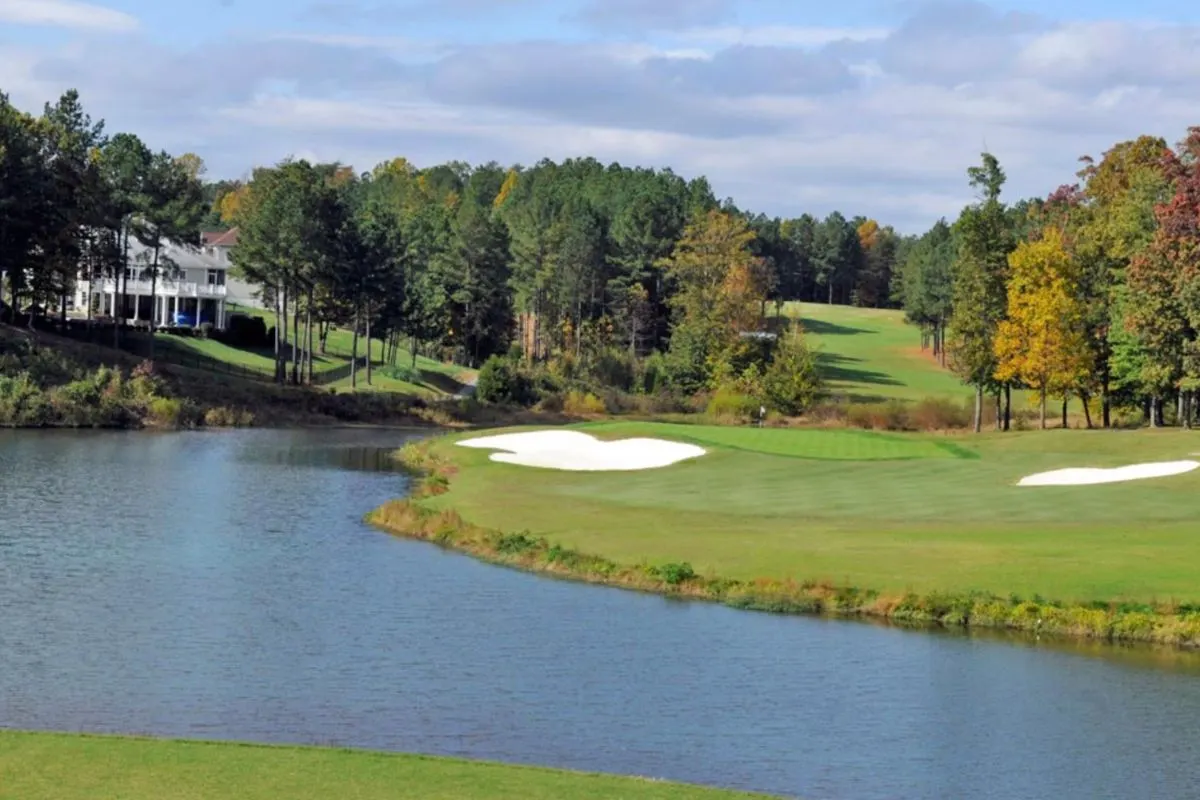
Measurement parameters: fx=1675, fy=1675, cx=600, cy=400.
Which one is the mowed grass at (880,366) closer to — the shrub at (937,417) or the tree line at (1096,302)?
the shrub at (937,417)

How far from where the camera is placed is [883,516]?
50094mm

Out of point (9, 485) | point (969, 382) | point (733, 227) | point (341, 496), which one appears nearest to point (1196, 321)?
point (969, 382)

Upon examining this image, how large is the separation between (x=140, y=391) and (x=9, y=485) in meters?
35.3

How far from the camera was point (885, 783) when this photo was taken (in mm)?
25359

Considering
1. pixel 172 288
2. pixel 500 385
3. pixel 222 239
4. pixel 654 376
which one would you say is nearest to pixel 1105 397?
pixel 500 385

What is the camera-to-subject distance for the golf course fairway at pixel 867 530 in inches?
1521

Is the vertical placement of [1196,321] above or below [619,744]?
above

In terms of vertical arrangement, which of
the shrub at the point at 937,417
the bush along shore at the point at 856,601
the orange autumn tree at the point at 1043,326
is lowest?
the bush along shore at the point at 856,601

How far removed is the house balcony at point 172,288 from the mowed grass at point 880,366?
46.1m

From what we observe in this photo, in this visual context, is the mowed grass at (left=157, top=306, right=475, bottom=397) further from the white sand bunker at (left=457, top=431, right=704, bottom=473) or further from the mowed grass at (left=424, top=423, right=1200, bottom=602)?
the mowed grass at (left=424, top=423, right=1200, bottom=602)

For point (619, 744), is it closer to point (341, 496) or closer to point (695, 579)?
point (695, 579)

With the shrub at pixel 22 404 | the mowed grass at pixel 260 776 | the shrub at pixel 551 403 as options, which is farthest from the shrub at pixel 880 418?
the mowed grass at pixel 260 776

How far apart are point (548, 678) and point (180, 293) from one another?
104m

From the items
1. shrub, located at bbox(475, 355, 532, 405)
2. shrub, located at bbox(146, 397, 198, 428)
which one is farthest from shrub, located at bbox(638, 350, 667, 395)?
shrub, located at bbox(146, 397, 198, 428)
